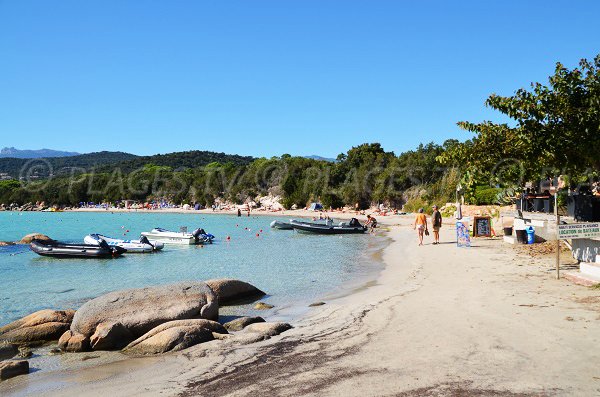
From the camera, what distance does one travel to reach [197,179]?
384ft

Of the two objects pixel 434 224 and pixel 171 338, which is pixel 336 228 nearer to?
pixel 434 224

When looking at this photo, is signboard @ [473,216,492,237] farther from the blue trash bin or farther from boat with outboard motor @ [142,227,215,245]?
boat with outboard motor @ [142,227,215,245]

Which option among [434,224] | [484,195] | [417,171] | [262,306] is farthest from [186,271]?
[417,171]

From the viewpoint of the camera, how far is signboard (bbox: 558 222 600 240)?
10714 millimetres

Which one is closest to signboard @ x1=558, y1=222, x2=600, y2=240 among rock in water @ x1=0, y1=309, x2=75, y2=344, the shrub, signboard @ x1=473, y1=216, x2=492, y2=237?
rock in water @ x1=0, y1=309, x2=75, y2=344

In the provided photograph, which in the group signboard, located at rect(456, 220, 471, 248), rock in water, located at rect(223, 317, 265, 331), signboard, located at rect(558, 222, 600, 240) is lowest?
rock in water, located at rect(223, 317, 265, 331)

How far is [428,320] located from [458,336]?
4.06 ft

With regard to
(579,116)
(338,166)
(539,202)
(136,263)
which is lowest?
(136,263)

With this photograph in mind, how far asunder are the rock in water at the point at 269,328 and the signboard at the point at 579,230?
6267 millimetres

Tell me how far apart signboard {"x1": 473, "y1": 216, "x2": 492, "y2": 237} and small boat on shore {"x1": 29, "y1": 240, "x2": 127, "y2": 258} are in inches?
732

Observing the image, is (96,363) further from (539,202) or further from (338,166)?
(338,166)

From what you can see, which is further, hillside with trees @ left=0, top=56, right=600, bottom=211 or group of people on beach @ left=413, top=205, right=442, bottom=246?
group of people on beach @ left=413, top=205, right=442, bottom=246

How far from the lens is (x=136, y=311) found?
10039 millimetres

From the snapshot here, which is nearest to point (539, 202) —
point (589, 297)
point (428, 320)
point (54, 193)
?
point (589, 297)
